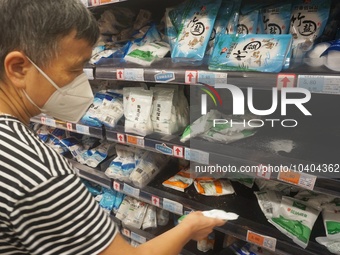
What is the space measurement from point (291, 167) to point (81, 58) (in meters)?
0.80

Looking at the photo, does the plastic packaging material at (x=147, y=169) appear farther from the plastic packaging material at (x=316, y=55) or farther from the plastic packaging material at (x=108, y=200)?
the plastic packaging material at (x=316, y=55)

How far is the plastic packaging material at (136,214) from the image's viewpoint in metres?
1.69

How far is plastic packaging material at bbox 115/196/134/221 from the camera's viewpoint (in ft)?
5.77

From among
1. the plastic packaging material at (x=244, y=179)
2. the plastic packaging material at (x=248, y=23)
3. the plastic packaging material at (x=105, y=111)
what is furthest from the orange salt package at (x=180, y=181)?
the plastic packaging material at (x=248, y=23)

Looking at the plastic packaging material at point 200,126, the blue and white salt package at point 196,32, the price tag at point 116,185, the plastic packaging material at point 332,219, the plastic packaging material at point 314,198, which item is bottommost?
the price tag at point 116,185

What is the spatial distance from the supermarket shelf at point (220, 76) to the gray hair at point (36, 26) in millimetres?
561

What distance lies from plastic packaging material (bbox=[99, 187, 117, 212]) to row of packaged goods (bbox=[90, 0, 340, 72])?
2.90 feet

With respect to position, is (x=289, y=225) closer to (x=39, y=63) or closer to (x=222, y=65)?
(x=222, y=65)

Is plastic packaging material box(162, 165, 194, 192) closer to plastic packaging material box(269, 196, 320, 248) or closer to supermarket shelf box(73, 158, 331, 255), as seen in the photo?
supermarket shelf box(73, 158, 331, 255)

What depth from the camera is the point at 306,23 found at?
1.10 meters

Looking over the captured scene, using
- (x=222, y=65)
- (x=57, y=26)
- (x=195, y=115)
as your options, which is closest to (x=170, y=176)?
(x=195, y=115)

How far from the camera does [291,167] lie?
3.29 ft

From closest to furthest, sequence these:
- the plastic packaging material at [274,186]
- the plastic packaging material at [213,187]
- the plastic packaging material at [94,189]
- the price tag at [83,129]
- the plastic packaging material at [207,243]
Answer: the plastic packaging material at [274,186], the plastic packaging material at [213,187], the plastic packaging material at [207,243], the price tag at [83,129], the plastic packaging material at [94,189]

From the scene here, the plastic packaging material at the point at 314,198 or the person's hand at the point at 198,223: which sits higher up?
the person's hand at the point at 198,223
